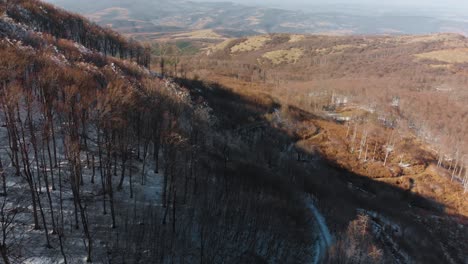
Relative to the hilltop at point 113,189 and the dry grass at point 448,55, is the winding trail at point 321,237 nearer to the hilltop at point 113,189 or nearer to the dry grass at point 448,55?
the hilltop at point 113,189

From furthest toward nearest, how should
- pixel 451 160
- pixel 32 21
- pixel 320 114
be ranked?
pixel 320 114 → pixel 451 160 → pixel 32 21

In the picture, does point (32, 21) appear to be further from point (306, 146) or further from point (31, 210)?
point (306, 146)

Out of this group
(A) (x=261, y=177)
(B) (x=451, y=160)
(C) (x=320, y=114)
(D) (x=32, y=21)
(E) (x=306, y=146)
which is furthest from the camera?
(C) (x=320, y=114)

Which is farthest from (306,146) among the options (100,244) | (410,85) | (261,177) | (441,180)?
(410,85)

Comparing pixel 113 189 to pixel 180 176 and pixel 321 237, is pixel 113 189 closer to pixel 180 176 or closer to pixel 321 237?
pixel 180 176

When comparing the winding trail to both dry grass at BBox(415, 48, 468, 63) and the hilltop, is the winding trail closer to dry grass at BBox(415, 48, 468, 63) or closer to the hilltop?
the hilltop

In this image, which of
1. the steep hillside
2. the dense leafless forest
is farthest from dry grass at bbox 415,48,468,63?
the dense leafless forest

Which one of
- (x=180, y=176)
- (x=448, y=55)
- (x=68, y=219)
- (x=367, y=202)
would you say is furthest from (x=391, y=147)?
(x=448, y=55)
